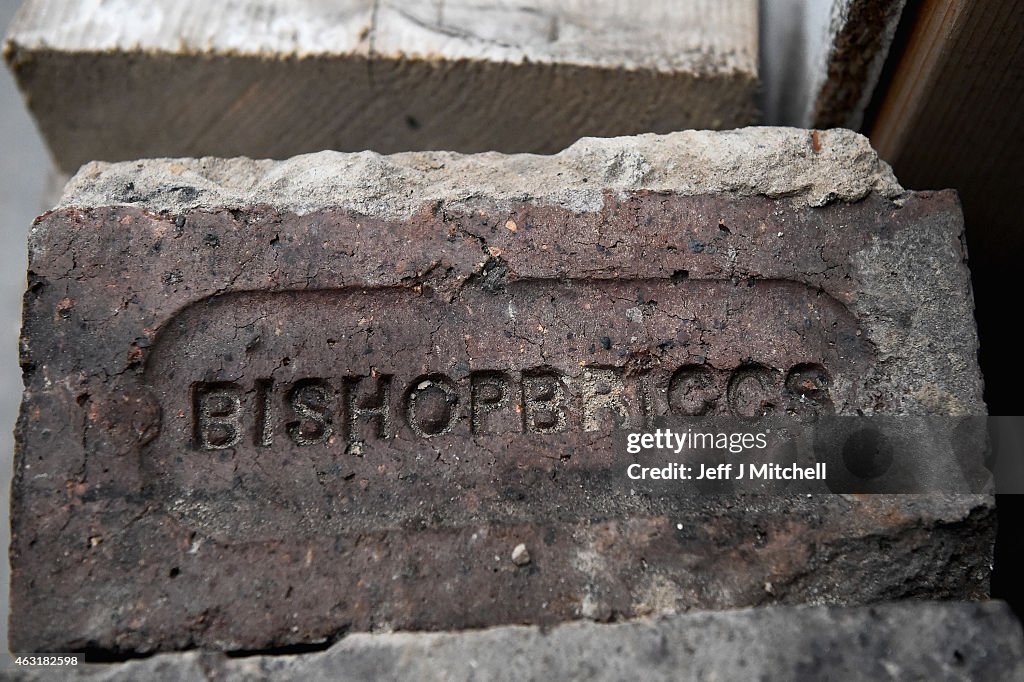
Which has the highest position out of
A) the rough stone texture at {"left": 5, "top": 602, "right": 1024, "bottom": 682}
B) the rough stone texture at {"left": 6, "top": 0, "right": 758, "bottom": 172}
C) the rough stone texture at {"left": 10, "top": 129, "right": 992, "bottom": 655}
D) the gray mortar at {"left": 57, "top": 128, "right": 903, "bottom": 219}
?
the rough stone texture at {"left": 6, "top": 0, "right": 758, "bottom": 172}

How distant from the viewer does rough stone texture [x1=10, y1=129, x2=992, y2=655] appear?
3.75ft

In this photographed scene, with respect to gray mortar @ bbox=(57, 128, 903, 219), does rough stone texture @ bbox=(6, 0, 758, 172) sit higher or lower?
higher

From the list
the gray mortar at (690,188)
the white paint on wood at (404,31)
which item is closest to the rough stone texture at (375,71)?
the white paint on wood at (404,31)

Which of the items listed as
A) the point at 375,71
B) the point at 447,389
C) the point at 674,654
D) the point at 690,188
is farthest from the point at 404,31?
the point at 674,654

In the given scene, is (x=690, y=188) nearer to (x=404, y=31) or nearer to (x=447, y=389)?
(x=447, y=389)

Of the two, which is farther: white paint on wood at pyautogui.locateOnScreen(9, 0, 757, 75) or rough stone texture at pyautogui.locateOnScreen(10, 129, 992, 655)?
white paint on wood at pyautogui.locateOnScreen(9, 0, 757, 75)

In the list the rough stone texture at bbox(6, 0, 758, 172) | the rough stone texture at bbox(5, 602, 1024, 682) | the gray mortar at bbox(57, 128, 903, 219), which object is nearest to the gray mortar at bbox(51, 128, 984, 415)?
the gray mortar at bbox(57, 128, 903, 219)

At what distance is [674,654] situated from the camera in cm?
105

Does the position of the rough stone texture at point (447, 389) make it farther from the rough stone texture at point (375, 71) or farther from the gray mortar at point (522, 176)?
the rough stone texture at point (375, 71)

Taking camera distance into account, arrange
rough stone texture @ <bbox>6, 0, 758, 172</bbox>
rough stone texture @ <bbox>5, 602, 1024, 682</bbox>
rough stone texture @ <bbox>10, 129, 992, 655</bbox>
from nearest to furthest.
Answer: rough stone texture @ <bbox>5, 602, 1024, 682</bbox>, rough stone texture @ <bbox>10, 129, 992, 655</bbox>, rough stone texture @ <bbox>6, 0, 758, 172</bbox>

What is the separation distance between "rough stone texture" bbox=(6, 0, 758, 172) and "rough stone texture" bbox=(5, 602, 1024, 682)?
46.3 inches

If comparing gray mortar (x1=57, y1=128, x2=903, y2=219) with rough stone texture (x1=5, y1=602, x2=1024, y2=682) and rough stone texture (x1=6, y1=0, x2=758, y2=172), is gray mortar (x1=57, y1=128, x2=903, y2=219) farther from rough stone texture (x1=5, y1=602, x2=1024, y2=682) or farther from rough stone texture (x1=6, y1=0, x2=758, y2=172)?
rough stone texture (x1=5, y1=602, x2=1024, y2=682)

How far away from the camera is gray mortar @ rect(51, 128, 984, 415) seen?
4.02 feet

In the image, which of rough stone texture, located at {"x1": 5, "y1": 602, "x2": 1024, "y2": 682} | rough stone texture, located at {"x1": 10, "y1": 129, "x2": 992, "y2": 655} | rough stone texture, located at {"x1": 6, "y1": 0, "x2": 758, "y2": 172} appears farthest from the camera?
rough stone texture, located at {"x1": 6, "y1": 0, "x2": 758, "y2": 172}
